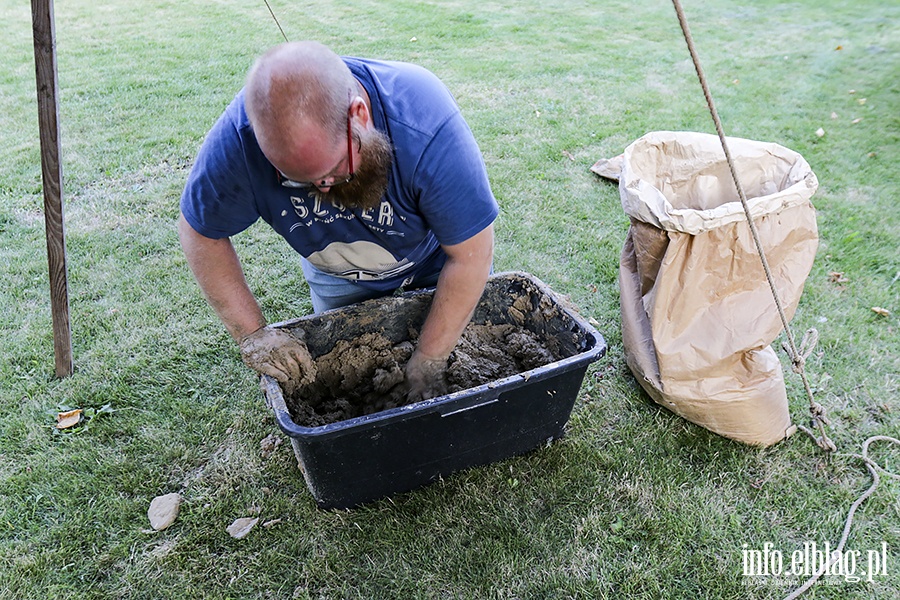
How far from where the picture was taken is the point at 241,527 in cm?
171

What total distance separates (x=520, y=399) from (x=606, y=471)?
442 millimetres

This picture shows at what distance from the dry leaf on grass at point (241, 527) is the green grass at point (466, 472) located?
0.02 meters

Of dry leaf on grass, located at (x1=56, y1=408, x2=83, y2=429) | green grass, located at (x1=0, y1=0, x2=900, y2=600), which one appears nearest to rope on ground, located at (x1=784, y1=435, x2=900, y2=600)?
green grass, located at (x1=0, y1=0, x2=900, y2=600)

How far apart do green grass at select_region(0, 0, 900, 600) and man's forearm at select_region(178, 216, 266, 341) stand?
0.48 m

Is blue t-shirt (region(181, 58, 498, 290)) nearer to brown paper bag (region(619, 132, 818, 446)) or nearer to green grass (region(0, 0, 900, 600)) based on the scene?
brown paper bag (region(619, 132, 818, 446))

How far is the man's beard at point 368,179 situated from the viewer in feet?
4.33

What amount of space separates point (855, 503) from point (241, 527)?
1.82 meters

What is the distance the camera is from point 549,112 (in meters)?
4.34

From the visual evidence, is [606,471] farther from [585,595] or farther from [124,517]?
[124,517]

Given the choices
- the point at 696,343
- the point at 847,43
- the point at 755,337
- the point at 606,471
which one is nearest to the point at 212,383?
the point at 606,471

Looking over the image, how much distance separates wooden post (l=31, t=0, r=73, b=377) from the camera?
1.82 metres

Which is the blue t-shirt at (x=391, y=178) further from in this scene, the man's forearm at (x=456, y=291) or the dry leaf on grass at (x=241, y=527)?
the dry leaf on grass at (x=241, y=527)

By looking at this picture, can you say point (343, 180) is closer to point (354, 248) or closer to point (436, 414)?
point (354, 248)

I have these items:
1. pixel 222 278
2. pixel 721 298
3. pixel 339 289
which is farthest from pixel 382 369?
pixel 721 298
